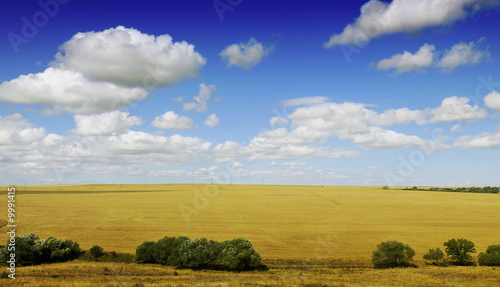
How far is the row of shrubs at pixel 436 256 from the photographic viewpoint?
52.3 meters

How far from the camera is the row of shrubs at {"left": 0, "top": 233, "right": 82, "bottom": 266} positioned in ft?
167

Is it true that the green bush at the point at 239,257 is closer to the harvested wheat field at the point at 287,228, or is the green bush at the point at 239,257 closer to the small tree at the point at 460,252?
the harvested wheat field at the point at 287,228

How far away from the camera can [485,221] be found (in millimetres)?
103000

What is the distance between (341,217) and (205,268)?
69394 millimetres

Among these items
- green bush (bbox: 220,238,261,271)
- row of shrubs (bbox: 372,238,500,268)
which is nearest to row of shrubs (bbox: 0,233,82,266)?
green bush (bbox: 220,238,261,271)

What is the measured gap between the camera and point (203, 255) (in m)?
50.2

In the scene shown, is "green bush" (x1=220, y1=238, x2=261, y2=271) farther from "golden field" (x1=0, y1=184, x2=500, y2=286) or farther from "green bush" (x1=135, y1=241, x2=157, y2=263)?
"green bush" (x1=135, y1=241, x2=157, y2=263)

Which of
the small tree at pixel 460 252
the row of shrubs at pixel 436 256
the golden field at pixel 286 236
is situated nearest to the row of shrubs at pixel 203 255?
the golden field at pixel 286 236

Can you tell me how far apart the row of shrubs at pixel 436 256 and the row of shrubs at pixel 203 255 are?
762 inches

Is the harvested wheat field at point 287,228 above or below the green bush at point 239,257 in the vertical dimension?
below

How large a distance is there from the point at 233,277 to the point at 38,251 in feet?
106

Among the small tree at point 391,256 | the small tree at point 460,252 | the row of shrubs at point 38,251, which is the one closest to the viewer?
the row of shrubs at point 38,251

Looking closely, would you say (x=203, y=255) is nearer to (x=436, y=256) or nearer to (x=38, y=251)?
(x=38, y=251)

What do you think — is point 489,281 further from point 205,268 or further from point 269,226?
point 269,226
